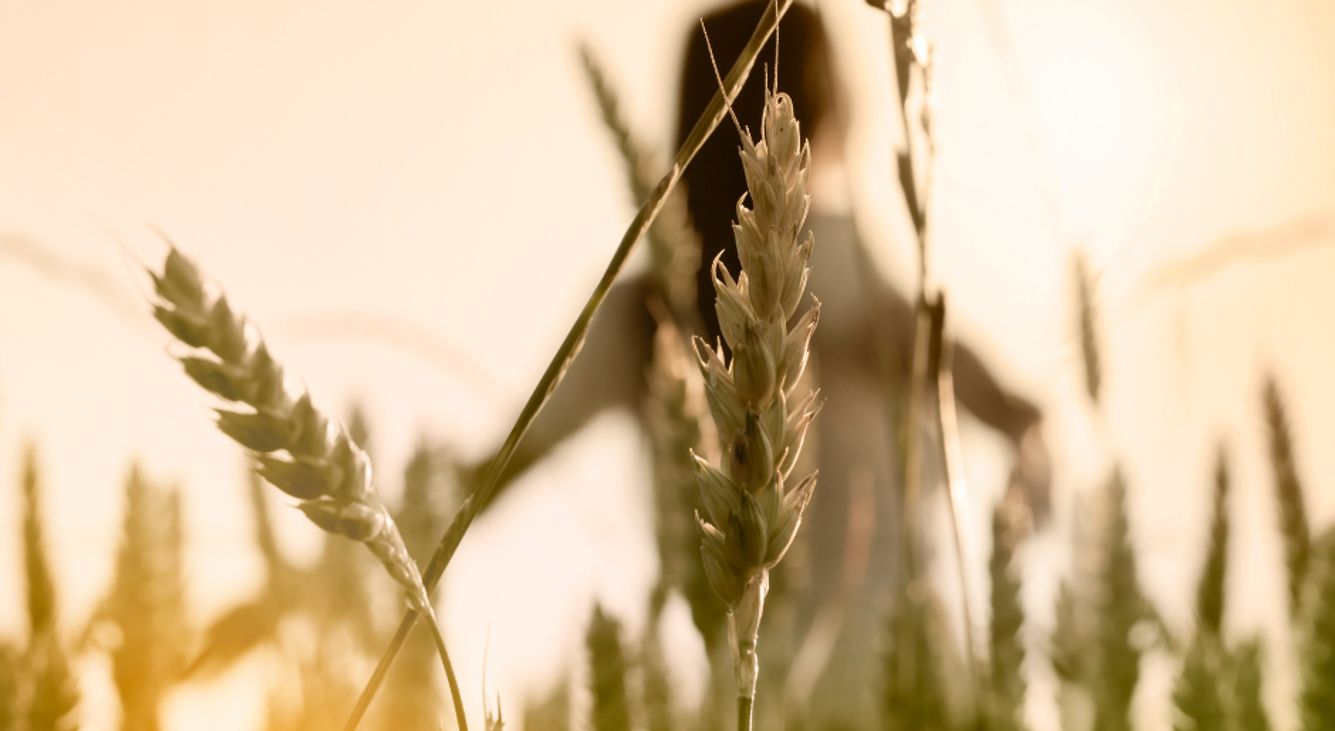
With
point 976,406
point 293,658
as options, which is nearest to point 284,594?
point 293,658

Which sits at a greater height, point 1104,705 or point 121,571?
point 121,571

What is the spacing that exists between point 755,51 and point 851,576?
79 cm

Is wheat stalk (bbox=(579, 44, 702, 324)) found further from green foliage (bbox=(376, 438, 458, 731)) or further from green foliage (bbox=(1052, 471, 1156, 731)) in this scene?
green foliage (bbox=(1052, 471, 1156, 731))

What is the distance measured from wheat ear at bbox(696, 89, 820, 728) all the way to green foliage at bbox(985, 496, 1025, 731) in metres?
0.36

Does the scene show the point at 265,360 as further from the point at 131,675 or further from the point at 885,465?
the point at 885,465

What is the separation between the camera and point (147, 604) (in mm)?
608

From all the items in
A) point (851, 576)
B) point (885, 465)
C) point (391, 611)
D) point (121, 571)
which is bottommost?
point (885, 465)

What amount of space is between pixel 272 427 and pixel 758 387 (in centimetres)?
11

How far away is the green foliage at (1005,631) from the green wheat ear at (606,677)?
18 cm

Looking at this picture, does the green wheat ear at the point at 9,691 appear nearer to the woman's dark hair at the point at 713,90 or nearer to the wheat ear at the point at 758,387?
the wheat ear at the point at 758,387

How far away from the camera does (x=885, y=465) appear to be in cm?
382

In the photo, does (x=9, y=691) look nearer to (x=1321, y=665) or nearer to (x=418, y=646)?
(x=418, y=646)

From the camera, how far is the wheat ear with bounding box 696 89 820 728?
26 cm

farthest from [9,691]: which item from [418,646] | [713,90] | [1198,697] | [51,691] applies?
[713,90]
